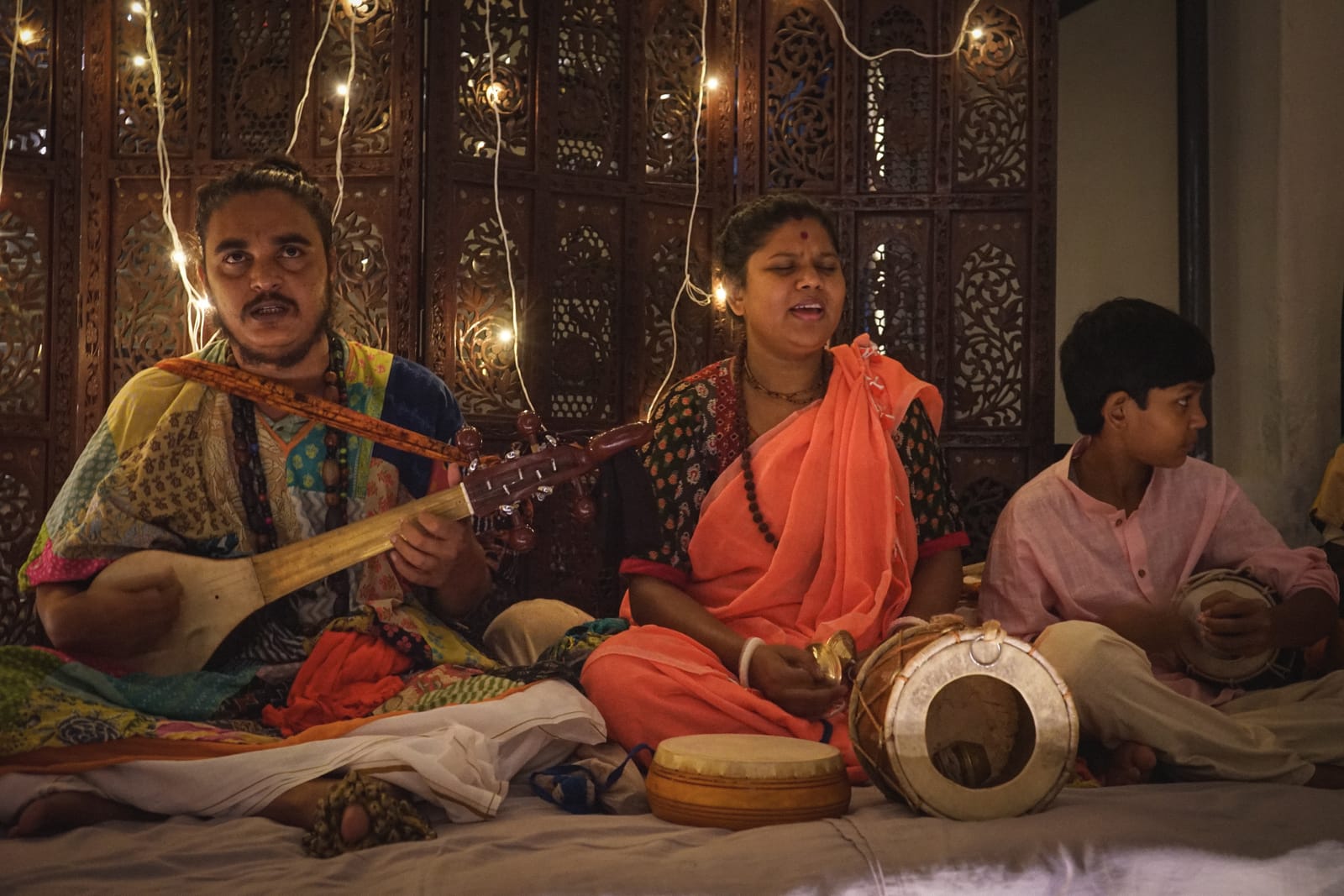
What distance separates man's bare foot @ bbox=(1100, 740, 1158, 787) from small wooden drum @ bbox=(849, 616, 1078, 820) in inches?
19.8

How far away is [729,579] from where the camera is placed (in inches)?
152

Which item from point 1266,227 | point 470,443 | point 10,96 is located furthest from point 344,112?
point 1266,227

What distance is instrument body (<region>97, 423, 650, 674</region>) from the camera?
3.32 m

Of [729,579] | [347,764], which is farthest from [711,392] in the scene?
[347,764]

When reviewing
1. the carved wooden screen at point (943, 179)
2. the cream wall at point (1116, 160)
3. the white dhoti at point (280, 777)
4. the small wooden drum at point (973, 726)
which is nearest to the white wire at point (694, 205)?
the carved wooden screen at point (943, 179)

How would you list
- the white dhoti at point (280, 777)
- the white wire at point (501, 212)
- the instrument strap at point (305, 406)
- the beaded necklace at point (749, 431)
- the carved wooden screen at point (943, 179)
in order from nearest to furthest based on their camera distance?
the white dhoti at point (280, 777), the instrument strap at point (305, 406), the beaded necklace at point (749, 431), the white wire at point (501, 212), the carved wooden screen at point (943, 179)

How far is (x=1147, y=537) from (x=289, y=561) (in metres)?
2.46

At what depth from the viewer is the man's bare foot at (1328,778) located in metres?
3.25

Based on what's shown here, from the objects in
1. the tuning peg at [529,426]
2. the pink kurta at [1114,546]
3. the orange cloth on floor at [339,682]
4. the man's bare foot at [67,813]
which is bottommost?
the man's bare foot at [67,813]

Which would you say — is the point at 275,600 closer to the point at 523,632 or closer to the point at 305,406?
the point at 305,406

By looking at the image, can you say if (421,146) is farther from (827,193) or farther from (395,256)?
(827,193)

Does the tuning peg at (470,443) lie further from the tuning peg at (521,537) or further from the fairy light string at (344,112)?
the fairy light string at (344,112)

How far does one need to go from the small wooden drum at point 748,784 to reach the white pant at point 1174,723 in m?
0.68

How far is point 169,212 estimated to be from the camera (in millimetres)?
4676
